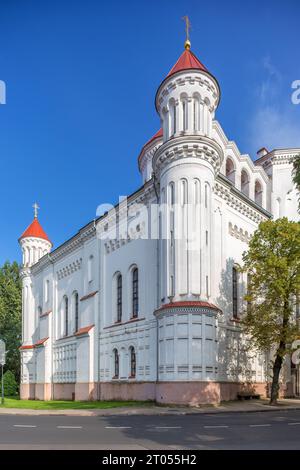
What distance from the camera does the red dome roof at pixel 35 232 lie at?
176 feet

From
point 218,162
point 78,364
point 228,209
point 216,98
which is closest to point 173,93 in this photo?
point 216,98

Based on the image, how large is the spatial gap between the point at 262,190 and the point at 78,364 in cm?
2013

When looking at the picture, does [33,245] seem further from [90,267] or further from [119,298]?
[119,298]

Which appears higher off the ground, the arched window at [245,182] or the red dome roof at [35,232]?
the arched window at [245,182]

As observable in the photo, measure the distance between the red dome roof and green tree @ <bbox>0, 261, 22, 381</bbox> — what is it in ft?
50.4

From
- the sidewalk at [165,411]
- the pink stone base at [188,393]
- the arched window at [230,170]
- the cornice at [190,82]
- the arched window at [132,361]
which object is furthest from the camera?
the arched window at [230,170]

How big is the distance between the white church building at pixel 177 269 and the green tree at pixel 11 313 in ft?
63.7

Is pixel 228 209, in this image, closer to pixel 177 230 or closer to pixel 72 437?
pixel 177 230

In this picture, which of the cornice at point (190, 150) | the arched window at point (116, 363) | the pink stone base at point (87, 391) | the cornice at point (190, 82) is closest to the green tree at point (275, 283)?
the cornice at point (190, 150)

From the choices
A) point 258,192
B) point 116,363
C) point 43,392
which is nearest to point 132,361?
point 116,363

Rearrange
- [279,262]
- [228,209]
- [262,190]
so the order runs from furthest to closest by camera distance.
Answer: [262,190] < [228,209] < [279,262]

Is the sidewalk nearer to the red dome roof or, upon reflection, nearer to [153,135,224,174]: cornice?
A: [153,135,224,174]: cornice

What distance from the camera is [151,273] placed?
1243 inches

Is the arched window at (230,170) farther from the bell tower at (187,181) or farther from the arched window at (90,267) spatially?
the arched window at (90,267)
